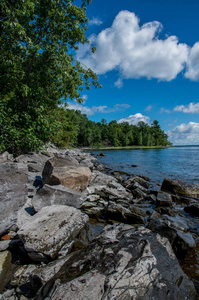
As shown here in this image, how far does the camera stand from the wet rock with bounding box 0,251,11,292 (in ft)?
8.60

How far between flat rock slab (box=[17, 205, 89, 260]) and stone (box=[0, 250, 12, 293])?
418mm

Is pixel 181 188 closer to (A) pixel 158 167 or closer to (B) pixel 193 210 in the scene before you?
(B) pixel 193 210

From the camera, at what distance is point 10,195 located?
13.4 feet

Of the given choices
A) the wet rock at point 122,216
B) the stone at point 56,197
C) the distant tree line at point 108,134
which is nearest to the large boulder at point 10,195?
the stone at point 56,197

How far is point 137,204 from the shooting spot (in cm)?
695

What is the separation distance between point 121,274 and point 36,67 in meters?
10.6

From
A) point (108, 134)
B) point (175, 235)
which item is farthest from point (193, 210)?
point (108, 134)

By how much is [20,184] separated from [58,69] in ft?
23.3

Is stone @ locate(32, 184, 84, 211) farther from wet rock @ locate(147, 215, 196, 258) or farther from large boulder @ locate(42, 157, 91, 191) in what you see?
wet rock @ locate(147, 215, 196, 258)

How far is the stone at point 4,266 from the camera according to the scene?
2619mm

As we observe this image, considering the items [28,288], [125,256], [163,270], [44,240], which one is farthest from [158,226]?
[28,288]

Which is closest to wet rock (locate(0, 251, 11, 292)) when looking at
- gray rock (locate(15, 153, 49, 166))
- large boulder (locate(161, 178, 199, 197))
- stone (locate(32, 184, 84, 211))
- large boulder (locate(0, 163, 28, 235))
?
large boulder (locate(0, 163, 28, 235))

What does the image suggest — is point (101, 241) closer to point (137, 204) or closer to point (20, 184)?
point (20, 184)

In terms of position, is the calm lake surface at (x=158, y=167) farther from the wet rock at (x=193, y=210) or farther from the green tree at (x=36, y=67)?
the green tree at (x=36, y=67)
